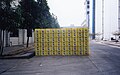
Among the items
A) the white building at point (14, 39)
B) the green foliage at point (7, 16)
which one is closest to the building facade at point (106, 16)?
the white building at point (14, 39)

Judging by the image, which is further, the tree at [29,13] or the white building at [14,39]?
the white building at [14,39]

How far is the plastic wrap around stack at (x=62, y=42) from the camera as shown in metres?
21.3

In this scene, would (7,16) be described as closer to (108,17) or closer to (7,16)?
(7,16)

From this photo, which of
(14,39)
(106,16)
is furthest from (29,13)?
(106,16)

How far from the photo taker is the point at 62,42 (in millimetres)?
21531

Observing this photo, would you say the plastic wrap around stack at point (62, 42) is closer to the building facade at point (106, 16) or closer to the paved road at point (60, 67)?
the paved road at point (60, 67)

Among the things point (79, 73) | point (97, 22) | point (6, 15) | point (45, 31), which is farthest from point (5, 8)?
point (97, 22)

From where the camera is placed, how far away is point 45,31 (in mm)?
21656

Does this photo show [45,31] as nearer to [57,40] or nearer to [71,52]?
[57,40]

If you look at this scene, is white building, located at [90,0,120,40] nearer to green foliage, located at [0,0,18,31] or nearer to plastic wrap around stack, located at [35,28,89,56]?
plastic wrap around stack, located at [35,28,89,56]

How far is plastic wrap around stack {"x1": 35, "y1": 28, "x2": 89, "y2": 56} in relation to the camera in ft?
70.0

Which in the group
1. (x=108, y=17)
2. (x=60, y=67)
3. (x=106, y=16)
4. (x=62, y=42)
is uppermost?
(x=106, y=16)

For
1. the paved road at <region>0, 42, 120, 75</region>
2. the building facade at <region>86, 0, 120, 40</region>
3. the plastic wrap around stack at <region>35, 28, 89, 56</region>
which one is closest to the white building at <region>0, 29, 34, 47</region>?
the plastic wrap around stack at <region>35, 28, 89, 56</region>

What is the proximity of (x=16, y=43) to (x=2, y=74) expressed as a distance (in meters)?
30.4
